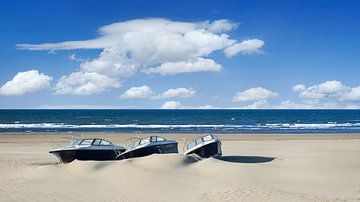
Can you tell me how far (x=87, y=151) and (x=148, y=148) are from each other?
9.49 ft

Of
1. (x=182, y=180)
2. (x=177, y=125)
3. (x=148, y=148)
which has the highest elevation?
(x=177, y=125)

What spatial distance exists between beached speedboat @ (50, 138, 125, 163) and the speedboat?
1.71 ft

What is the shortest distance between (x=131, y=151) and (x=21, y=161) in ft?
19.7

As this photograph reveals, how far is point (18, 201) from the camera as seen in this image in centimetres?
1462

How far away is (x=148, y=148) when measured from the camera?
75.3 ft

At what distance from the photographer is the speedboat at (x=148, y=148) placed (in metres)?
22.8

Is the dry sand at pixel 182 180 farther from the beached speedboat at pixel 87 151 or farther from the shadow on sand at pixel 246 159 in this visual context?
the beached speedboat at pixel 87 151

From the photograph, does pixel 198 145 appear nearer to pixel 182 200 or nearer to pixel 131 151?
pixel 131 151

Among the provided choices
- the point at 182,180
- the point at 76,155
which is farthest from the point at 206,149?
the point at 76,155

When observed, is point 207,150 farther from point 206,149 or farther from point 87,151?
point 87,151

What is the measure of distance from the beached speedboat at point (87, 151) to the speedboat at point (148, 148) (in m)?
0.52

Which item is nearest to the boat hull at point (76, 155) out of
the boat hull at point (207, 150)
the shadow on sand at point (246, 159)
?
the boat hull at point (207, 150)

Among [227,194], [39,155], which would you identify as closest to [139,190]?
[227,194]

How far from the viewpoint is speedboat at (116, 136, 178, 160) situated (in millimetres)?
22812
